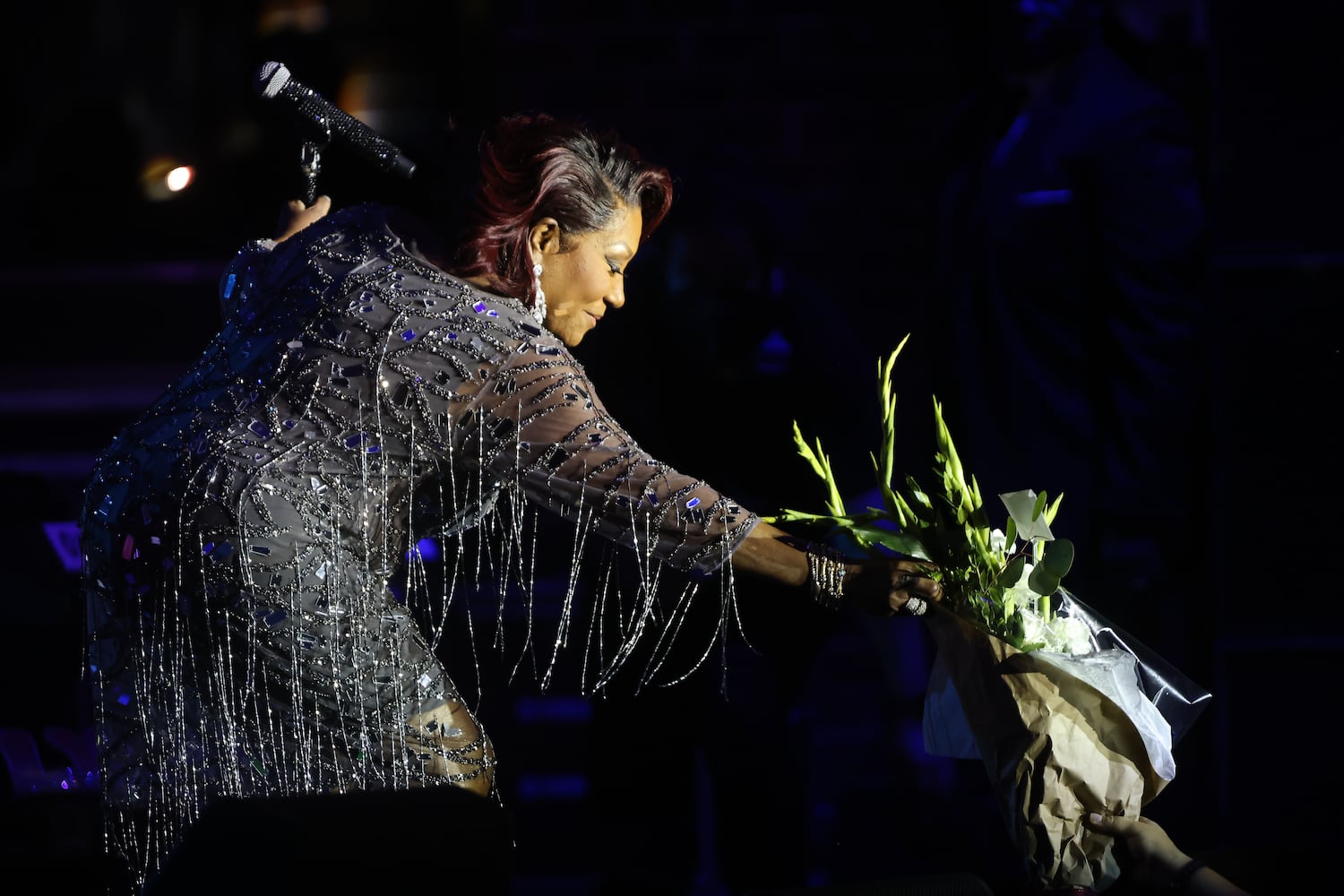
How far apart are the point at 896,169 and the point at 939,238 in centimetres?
20

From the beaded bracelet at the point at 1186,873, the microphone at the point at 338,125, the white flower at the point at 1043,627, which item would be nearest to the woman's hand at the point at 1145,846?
the beaded bracelet at the point at 1186,873

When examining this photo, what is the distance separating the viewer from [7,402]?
11.0ft

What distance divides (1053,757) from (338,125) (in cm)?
146

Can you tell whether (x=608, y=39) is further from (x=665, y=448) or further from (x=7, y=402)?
(x=7, y=402)

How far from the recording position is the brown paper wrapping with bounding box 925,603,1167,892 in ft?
5.51

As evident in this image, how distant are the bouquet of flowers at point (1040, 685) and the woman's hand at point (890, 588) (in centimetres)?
5

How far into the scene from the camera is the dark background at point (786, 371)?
2.82 m

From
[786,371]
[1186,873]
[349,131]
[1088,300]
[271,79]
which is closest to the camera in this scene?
[1186,873]

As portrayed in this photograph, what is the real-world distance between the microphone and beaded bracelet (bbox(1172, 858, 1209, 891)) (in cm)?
152

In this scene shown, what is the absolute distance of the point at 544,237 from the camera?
6.25 feet

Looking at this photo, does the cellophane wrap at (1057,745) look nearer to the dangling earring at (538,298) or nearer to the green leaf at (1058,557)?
the green leaf at (1058,557)

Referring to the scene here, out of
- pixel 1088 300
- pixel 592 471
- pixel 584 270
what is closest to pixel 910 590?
pixel 592 471

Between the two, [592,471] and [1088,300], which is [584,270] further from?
[1088,300]

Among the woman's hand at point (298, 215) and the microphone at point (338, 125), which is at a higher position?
the microphone at point (338, 125)
